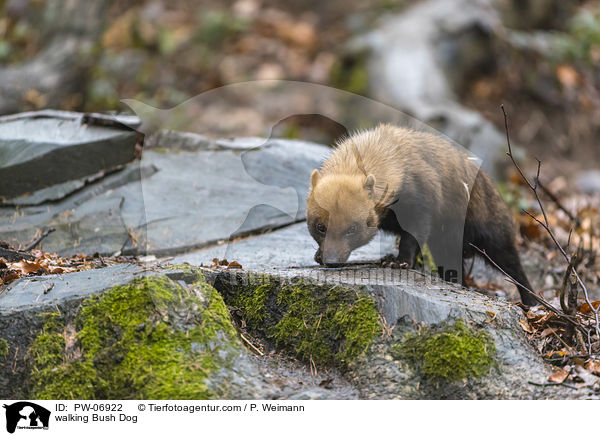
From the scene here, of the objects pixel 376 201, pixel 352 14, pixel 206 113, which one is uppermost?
pixel 352 14

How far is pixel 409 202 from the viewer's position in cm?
554

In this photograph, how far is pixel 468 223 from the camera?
619 centimetres

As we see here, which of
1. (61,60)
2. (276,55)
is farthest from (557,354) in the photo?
(276,55)

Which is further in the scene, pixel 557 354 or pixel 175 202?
pixel 175 202

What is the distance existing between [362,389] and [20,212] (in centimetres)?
464

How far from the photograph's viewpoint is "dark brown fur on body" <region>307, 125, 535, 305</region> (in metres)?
5.19

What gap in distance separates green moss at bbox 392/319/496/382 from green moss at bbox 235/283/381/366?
27cm

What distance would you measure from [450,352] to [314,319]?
1.03 meters

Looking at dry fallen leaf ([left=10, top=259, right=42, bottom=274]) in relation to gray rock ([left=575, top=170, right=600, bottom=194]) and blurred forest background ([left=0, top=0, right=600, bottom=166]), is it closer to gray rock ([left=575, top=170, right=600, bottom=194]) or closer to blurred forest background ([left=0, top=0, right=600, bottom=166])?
blurred forest background ([left=0, top=0, right=600, bottom=166])

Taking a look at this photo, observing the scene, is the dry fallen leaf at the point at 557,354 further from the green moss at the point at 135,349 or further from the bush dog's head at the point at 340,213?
the green moss at the point at 135,349

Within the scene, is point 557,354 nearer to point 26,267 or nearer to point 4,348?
point 4,348

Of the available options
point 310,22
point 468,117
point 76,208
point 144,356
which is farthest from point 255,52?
point 144,356
